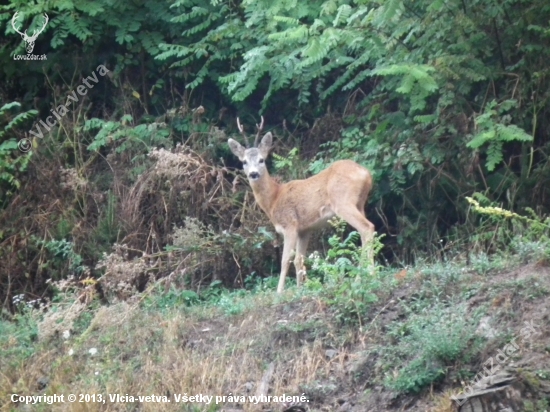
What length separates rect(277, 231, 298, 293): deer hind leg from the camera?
41.6 ft

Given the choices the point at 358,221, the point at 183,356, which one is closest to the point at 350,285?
the point at 183,356

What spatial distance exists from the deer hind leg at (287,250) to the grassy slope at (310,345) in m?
1.14

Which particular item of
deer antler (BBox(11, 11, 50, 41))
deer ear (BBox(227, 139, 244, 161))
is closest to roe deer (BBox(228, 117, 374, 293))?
deer ear (BBox(227, 139, 244, 161))

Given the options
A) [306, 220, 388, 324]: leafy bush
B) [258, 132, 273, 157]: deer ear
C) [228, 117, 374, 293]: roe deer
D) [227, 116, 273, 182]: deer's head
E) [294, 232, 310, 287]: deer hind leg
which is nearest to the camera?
[306, 220, 388, 324]: leafy bush

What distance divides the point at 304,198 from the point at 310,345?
13.0 feet

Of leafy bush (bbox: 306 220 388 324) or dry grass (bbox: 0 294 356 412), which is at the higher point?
leafy bush (bbox: 306 220 388 324)

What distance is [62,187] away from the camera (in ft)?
49.8

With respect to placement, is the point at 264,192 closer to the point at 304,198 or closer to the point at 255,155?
the point at 255,155

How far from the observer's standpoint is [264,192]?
1375 centimetres

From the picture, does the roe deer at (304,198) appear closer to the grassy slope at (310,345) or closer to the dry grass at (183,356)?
the grassy slope at (310,345)

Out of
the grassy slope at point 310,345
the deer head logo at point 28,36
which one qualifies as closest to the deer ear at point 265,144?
the grassy slope at point 310,345

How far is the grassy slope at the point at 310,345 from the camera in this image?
332 inches

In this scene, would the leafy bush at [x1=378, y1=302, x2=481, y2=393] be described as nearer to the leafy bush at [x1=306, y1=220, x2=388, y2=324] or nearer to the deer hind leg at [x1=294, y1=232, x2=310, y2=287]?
the leafy bush at [x1=306, y1=220, x2=388, y2=324]

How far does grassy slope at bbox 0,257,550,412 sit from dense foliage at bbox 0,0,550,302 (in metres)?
2.34
